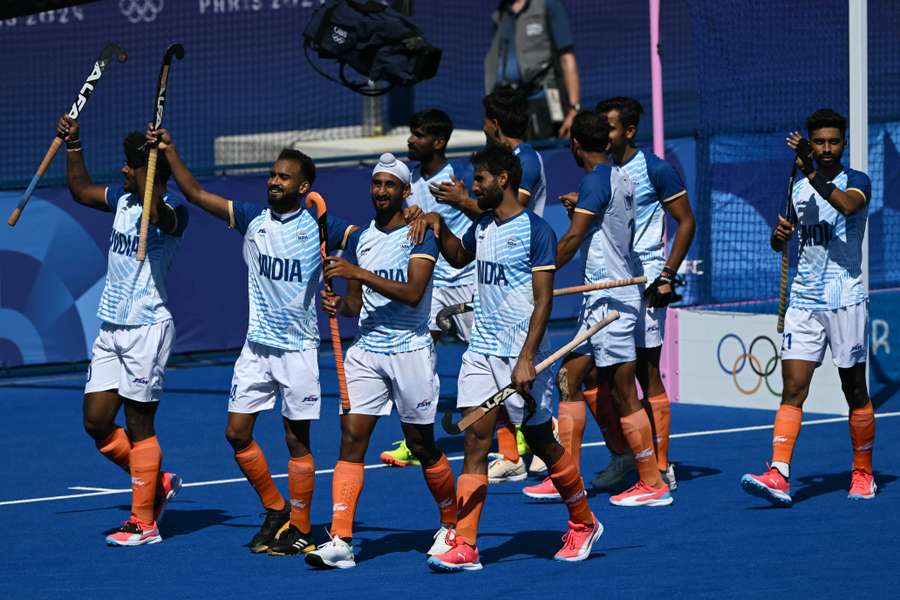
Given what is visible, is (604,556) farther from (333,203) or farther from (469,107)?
(469,107)

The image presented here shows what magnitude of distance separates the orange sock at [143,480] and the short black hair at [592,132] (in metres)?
3.08

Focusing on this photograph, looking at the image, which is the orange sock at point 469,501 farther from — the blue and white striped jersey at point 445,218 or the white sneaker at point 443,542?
the blue and white striped jersey at point 445,218

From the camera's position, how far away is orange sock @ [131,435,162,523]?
377 inches

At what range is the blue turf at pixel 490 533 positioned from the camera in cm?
859

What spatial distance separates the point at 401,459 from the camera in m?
11.7

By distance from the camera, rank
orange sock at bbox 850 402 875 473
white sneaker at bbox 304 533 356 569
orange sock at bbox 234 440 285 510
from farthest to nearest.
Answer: orange sock at bbox 850 402 875 473 → orange sock at bbox 234 440 285 510 → white sneaker at bbox 304 533 356 569

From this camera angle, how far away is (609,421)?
1110 centimetres

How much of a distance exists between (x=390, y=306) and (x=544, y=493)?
2203 mm

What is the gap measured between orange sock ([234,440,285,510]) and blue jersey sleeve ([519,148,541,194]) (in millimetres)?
2780

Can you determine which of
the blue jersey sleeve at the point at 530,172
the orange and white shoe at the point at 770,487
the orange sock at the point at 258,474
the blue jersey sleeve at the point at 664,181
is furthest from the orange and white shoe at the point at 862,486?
the orange sock at the point at 258,474

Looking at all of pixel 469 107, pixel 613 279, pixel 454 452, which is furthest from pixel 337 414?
pixel 469 107

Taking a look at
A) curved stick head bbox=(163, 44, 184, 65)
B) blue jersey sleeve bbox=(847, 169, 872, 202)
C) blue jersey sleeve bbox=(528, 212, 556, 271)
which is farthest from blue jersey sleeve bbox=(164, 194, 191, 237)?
blue jersey sleeve bbox=(847, 169, 872, 202)

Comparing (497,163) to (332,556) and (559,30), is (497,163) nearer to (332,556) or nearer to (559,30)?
(332,556)

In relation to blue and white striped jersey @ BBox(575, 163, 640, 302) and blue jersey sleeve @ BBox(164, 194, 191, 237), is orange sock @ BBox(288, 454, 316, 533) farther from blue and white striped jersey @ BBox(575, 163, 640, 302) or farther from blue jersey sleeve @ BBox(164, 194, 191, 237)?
blue and white striped jersey @ BBox(575, 163, 640, 302)
